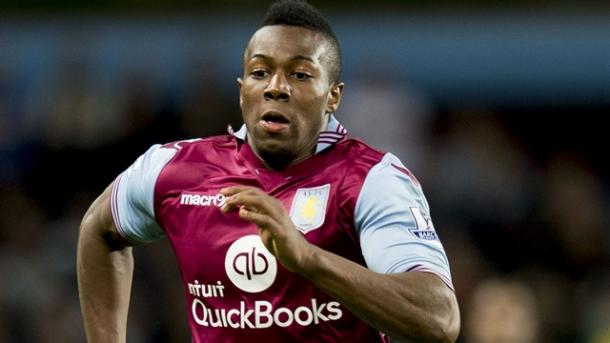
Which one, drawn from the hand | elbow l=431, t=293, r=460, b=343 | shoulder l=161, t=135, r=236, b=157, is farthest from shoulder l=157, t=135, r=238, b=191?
elbow l=431, t=293, r=460, b=343

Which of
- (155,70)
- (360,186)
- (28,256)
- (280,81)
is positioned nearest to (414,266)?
(360,186)

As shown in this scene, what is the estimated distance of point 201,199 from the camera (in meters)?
4.96

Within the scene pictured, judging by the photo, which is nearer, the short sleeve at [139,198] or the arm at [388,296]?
the arm at [388,296]

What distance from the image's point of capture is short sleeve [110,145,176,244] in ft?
16.9

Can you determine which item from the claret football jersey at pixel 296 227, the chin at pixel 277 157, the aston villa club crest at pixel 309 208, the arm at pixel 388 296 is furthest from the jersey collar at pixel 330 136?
the arm at pixel 388 296

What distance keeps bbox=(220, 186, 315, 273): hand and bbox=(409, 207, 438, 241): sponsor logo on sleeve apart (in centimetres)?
60

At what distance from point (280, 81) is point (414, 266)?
93 centimetres

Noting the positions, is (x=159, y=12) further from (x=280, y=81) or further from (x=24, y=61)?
(x=280, y=81)

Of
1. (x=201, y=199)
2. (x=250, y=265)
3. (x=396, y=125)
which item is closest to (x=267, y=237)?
(x=250, y=265)

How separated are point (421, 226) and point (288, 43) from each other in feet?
2.92

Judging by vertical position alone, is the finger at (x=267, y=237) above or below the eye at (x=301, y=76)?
below

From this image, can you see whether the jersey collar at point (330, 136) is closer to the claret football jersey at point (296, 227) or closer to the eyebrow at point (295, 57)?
the claret football jersey at point (296, 227)

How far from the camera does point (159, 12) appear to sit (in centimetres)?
1286

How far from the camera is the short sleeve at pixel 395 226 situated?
4379 millimetres
